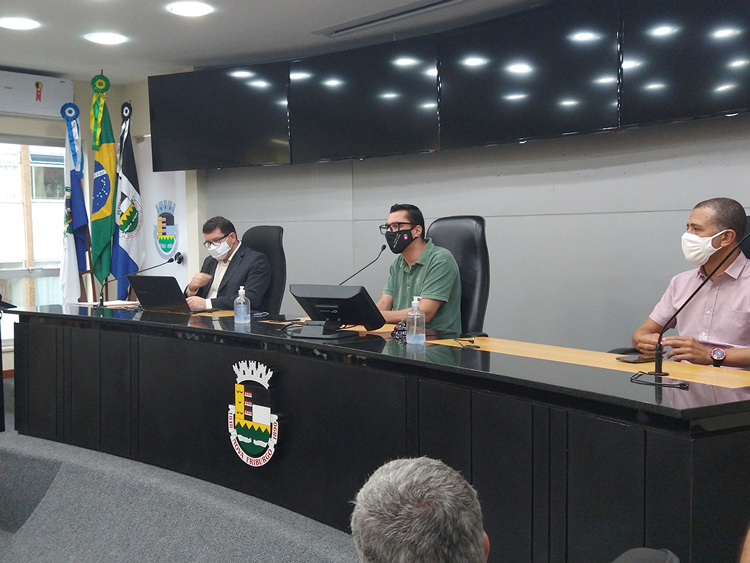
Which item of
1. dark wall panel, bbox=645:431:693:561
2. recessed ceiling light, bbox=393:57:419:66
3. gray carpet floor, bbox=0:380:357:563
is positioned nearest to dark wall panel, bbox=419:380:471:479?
gray carpet floor, bbox=0:380:357:563

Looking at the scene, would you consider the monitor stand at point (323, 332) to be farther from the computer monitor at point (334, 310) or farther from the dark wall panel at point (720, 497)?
the dark wall panel at point (720, 497)

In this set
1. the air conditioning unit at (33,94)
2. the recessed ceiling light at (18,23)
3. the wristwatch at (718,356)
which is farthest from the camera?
the air conditioning unit at (33,94)

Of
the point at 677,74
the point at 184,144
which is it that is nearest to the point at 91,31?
the point at 184,144

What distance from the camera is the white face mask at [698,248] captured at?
2.39 m

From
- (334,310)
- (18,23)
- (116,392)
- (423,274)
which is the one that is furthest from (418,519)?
(18,23)

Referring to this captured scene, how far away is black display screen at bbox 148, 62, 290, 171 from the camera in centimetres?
501

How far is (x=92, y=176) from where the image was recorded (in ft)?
19.7

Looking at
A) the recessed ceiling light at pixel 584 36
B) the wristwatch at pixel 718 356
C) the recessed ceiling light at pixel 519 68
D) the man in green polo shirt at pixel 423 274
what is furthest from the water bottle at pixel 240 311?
the recessed ceiling light at pixel 584 36

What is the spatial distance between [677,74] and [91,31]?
329 centimetres

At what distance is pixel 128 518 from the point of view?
111 inches

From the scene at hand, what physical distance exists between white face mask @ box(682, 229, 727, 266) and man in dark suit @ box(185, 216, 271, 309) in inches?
81.6

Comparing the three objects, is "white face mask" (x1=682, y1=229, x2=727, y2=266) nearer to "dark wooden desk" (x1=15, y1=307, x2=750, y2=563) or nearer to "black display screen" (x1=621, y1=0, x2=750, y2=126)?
"dark wooden desk" (x1=15, y1=307, x2=750, y2=563)

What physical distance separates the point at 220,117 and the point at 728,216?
3703mm

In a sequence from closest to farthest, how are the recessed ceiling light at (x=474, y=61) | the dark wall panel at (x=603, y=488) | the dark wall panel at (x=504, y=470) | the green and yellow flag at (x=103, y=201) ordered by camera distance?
the dark wall panel at (x=603, y=488)
the dark wall panel at (x=504, y=470)
the recessed ceiling light at (x=474, y=61)
the green and yellow flag at (x=103, y=201)
